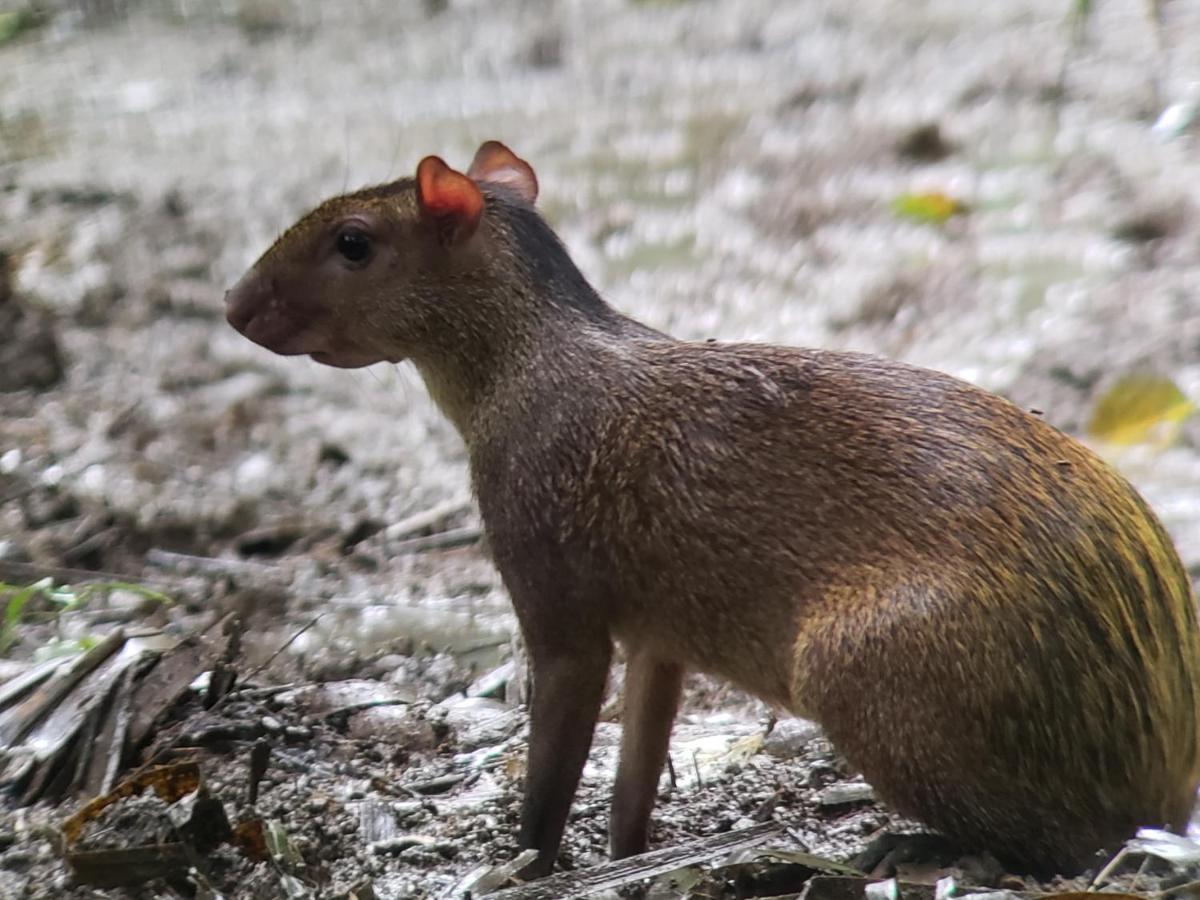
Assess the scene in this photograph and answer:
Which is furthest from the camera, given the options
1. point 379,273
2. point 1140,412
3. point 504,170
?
point 1140,412

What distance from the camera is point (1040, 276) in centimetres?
646

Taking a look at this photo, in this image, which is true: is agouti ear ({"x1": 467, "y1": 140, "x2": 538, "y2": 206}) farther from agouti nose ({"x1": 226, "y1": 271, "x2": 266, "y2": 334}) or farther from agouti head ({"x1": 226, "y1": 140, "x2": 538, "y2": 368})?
agouti nose ({"x1": 226, "y1": 271, "x2": 266, "y2": 334})

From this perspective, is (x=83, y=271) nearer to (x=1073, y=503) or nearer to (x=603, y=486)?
(x=603, y=486)

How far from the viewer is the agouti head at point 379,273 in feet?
10.9

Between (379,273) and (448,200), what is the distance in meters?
0.22

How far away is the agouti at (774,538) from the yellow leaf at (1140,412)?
7.72 feet

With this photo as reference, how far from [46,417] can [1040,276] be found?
3995 millimetres

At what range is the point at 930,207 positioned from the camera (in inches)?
286

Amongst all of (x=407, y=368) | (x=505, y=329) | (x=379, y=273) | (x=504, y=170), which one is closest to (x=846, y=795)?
(x=505, y=329)

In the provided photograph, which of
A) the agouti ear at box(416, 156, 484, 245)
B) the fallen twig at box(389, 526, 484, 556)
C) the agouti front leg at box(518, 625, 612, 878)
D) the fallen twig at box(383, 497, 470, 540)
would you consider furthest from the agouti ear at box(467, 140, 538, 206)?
the fallen twig at box(383, 497, 470, 540)

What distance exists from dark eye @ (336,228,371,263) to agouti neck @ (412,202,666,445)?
7.8 inches

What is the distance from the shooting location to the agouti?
2564mm

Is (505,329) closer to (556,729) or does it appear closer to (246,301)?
(246,301)

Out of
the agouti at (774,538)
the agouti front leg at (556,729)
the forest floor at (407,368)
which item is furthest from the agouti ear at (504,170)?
the forest floor at (407,368)
